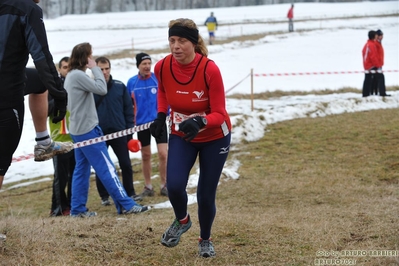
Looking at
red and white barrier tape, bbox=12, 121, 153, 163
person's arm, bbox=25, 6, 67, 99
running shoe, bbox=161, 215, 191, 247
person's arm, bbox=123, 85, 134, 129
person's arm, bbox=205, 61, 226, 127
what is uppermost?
person's arm, bbox=25, 6, 67, 99

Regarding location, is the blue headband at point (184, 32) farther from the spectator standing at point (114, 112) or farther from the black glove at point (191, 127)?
the spectator standing at point (114, 112)

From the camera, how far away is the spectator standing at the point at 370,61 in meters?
18.3

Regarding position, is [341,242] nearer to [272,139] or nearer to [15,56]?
[15,56]

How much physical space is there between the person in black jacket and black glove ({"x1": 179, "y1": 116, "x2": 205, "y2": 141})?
3.09ft

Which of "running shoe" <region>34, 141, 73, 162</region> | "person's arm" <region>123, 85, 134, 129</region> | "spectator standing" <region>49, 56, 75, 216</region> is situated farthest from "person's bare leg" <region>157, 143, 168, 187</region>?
"running shoe" <region>34, 141, 73, 162</region>

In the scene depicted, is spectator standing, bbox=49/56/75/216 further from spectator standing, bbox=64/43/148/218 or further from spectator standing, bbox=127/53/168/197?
spectator standing, bbox=127/53/168/197

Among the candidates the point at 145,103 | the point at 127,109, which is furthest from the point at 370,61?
the point at 127,109

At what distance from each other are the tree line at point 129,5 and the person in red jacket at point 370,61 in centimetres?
5629

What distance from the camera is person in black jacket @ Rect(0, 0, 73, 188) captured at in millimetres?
4320

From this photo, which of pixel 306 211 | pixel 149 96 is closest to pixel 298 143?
pixel 149 96

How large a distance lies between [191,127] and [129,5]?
71.4m

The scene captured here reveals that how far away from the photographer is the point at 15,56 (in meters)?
4.45

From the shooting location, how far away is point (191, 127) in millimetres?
4695

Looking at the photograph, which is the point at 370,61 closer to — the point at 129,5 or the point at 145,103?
the point at 145,103
